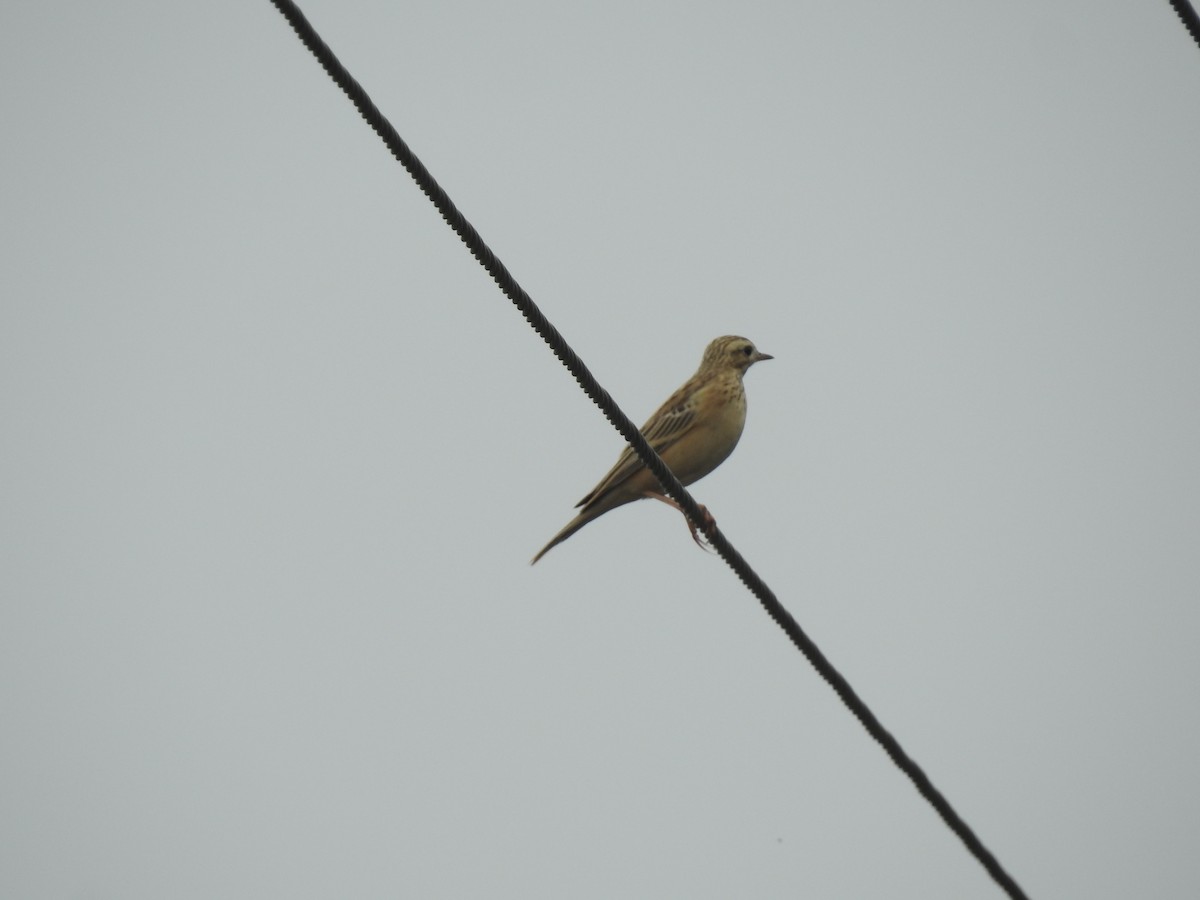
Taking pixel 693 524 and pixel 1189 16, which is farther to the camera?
pixel 693 524

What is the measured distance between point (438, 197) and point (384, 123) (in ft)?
0.80

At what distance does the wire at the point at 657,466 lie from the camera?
2984mm

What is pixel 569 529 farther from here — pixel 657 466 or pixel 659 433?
pixel 657 466

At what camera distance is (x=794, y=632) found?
377 centimetres

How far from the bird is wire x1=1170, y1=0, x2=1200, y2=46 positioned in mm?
3803

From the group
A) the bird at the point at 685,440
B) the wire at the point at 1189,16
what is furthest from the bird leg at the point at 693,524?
the wire at the point at 1189,16

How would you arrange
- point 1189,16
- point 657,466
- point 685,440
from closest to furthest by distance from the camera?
point 1189,16, point 657,466, point 685,440

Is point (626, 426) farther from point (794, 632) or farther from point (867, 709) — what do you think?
point (867, 709)

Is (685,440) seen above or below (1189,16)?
above

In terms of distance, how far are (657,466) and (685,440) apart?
136 inches

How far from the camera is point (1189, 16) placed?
3.48 m

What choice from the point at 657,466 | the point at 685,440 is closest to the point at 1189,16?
the point at 657,466

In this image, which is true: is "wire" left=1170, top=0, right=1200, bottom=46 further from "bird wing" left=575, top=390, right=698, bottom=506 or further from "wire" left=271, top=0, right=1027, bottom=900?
"bird wing" left=575, top=390, right=698, bottom=506

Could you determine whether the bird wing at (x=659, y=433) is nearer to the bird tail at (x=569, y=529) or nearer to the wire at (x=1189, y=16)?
the bird tail at (x=569, y=529)
